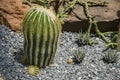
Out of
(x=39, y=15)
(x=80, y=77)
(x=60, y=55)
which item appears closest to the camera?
(x=39, y=15)

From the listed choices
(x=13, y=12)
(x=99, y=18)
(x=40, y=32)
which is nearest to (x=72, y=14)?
(x=99, y=18)

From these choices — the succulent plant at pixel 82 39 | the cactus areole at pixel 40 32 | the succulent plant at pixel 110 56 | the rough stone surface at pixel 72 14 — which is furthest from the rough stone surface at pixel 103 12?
the cactus areole at pixel 40 32

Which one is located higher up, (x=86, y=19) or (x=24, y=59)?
(x=86, y=19)

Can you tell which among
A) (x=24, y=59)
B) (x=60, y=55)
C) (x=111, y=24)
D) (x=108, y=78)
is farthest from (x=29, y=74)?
(x=111, y=24)

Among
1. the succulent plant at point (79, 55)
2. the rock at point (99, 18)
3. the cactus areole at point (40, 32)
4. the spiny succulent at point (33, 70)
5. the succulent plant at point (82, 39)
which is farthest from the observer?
the rock at point (99, 18)

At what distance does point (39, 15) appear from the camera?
5.17 metres

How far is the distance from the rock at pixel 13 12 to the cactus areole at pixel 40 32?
91 centimetres

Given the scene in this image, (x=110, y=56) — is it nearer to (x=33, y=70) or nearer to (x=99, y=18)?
(x=99, y=18)

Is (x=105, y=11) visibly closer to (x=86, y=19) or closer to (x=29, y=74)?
(x=86, y=19)

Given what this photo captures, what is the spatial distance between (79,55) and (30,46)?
0.75 m

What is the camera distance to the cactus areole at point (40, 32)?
517 centimetres

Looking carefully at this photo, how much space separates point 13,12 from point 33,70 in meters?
1.13

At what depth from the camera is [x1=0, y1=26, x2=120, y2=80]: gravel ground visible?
18.0 ft

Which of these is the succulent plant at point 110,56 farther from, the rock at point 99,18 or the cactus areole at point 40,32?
the cactus areole at point 40,32
